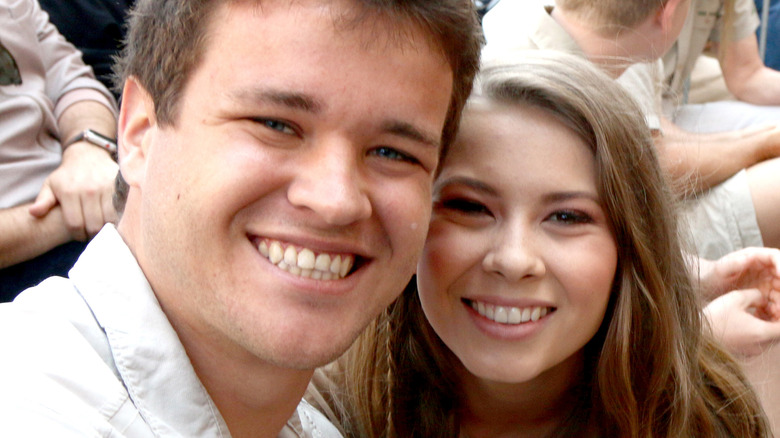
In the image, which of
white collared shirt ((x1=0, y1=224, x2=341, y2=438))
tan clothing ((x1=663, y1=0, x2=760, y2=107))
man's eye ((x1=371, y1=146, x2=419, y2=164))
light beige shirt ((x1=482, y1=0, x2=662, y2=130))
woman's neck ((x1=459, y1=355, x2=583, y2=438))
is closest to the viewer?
white collared shirt ((x1=0, y1=224, x2=341, y2=438))

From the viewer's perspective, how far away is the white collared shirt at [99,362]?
114 cm

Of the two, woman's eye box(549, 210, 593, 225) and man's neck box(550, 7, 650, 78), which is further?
man's neck box(550, 7, 650, 78)

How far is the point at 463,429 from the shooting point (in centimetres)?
210

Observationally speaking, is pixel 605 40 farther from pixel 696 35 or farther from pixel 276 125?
pixel 276 125

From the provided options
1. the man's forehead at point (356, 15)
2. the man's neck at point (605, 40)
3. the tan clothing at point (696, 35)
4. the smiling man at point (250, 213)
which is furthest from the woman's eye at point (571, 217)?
the tan clothing at point (696, 35)

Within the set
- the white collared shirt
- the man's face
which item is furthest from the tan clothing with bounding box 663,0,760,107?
the white collared shirt

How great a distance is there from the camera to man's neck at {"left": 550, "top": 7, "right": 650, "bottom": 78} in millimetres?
2900

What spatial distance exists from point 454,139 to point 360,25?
51cm

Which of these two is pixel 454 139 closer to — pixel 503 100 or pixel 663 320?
pixel 503 100

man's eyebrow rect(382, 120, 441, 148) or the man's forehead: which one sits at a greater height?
the man's forehead

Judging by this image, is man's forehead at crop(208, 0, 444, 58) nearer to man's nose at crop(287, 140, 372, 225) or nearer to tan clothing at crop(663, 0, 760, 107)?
man's nose at crop(287, 140, 372, 225)

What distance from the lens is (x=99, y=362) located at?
4.14 feet

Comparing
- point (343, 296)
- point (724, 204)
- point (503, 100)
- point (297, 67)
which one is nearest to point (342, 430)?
point (343, 296)

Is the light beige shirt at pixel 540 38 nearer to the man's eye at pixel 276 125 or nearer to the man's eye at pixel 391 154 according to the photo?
the man's eye at pixel 391 154
